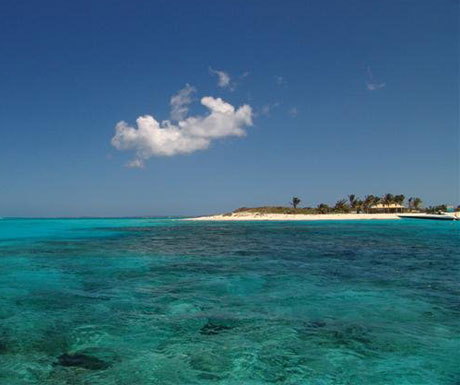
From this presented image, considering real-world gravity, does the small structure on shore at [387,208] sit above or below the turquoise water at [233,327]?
above

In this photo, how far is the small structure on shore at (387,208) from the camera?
123125 millimetres

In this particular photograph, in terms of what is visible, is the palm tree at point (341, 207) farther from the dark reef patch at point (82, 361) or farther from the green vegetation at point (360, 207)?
the dark reef patch at point (82, 361)

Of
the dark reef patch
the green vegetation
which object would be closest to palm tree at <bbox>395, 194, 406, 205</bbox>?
the green vegetation

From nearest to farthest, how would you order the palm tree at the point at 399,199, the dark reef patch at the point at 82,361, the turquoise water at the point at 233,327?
the turquoise water at the point at 233,327 < the dark reef patch at the point at 82,361 < the palm tree at the point at 399,199

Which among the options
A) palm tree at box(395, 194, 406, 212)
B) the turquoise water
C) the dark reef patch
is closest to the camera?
the turquoise water

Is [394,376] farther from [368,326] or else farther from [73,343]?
[73,343]

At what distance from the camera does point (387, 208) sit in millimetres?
123812

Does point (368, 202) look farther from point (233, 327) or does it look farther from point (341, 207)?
point (233, 327)

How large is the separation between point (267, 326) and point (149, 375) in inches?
130

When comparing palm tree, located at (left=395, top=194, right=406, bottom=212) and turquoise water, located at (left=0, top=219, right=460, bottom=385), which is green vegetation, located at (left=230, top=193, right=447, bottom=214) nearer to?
palm tree, located at (left=395, top=194, right=406, bottom=212)

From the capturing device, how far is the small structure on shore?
12312 centimetres

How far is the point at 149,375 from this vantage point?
5.92 m

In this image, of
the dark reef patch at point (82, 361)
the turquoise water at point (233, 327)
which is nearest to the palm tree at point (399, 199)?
the turquoise water at point (233, 327)

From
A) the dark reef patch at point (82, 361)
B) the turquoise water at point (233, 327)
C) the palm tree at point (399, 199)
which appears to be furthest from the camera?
the palm tree at point (399, 199)
